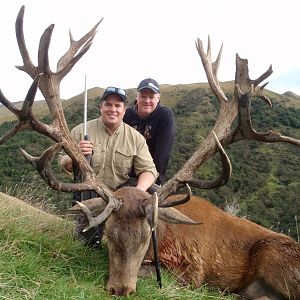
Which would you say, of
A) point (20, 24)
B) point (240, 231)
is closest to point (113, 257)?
point (240, 231)

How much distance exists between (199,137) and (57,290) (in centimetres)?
5551

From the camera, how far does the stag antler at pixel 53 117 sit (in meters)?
5.61

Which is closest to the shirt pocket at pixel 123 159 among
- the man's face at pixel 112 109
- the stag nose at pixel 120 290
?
the man's face at pixel 112 109

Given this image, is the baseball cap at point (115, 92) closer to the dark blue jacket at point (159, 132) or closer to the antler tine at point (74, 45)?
the antler tine at point (74, 45)

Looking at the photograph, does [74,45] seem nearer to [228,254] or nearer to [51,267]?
[51,267]

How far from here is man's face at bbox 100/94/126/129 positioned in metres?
7.20

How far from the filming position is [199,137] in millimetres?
59781

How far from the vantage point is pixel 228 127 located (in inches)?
267

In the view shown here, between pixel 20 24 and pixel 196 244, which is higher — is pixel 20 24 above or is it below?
above

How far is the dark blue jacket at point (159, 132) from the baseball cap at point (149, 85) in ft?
1.30

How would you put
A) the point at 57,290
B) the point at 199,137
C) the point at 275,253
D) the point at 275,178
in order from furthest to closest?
the point at 199,137, the point at 275,178, the point at 275,253, the point at 57,290

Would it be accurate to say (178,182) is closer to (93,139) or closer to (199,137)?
(93,139)

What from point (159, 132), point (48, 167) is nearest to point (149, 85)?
point (159, 132)

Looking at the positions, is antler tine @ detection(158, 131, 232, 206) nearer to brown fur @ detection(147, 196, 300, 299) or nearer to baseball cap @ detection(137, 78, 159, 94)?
brown fur @ detection(147, 196, 300, 299)
